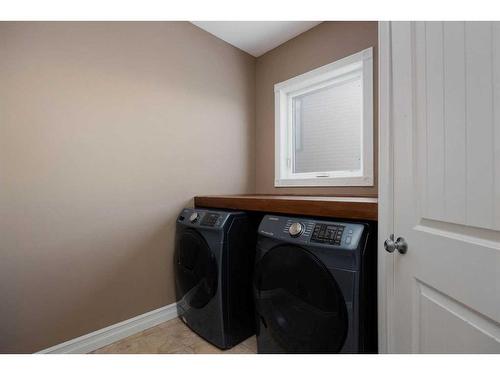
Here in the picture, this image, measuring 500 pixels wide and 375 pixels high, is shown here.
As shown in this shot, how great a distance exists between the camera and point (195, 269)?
1594 mm

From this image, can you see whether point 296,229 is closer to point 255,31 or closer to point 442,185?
point 442,185

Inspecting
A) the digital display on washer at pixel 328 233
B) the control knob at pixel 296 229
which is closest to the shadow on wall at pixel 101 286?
the control knob at pixel 296 229

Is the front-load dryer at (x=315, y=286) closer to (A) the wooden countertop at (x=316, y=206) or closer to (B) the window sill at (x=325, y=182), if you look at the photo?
(A) the wooden countertop at (x=316, y=206)

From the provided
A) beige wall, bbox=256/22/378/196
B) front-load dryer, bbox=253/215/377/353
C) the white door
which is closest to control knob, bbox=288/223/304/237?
front-load dryer, bbox=253/215/377/353

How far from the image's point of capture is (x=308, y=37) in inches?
80.4

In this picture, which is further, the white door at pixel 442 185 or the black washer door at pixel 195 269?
the black washer door at pixel 195 269

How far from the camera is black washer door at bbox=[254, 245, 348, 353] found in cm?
101

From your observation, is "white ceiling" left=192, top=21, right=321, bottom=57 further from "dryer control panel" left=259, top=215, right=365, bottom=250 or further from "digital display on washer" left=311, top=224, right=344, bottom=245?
"digital display on washer" left=311, top=224, right=344, bottom=245

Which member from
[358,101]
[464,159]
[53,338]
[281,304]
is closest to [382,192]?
[464,159]

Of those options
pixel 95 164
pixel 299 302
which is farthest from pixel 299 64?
pixel 299 302

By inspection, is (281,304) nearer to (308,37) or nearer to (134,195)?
(134,195)

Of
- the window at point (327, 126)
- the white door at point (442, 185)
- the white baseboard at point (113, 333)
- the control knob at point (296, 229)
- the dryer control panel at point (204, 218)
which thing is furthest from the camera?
the window at point (327, 126)

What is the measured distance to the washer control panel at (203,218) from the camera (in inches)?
59.2

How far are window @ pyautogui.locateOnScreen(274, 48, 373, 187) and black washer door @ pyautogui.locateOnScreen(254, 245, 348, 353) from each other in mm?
956
